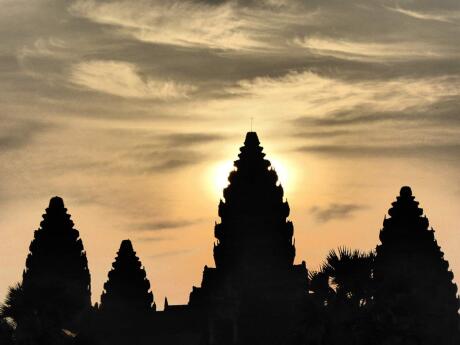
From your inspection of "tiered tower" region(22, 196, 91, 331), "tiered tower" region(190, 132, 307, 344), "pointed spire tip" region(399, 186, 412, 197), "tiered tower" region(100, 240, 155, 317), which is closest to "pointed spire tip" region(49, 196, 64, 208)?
"tiered tower" region(22, 196, 91, 331)

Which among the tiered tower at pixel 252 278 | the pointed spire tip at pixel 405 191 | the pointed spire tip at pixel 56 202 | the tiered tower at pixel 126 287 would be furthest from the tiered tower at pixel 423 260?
the pointed spire tip at pixel 56 202

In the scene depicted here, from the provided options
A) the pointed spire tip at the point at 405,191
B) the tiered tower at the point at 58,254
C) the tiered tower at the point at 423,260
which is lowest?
the tiered tower at the point at 423,260

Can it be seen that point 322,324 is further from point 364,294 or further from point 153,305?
point 153,305

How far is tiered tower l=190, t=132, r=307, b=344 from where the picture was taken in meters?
182

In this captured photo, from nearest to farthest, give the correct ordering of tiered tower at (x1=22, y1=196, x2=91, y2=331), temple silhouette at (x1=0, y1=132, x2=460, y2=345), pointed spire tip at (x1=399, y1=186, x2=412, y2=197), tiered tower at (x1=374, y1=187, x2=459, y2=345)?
tiered tower at (x1=374, y1=187, x2=459, y2=345) → temple silhouette at (x1=0, y1=132, x2=460, y2=345) → pointed spire tip at (x1=399, y1=186, x2=412, y2=197) → tiered tower at (x1=22, y1=196, x2=91, y2=331)

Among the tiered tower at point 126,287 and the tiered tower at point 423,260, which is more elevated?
the tiered tower at point 126,287

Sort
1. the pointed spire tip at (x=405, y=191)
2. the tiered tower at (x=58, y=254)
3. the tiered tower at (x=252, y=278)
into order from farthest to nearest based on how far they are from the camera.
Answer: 1. the tiered tower at (x=252, y=278)
2. the tiered tower at (x=58, y=254)
3. the pointed spire tip at (x=405, y=191)

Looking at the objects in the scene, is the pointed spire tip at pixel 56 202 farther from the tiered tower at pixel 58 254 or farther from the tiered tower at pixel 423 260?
the tiered tower at pixel 423 260

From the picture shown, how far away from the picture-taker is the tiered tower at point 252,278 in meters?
182

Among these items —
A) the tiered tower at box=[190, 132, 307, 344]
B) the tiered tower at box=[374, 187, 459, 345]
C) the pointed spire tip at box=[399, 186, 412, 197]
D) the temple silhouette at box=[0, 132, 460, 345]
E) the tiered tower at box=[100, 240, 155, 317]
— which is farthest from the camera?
the tiered tower at box=[100, 240, 155, 317]

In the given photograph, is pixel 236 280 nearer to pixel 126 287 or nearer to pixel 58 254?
pixel 126 287

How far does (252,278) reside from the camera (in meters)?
192

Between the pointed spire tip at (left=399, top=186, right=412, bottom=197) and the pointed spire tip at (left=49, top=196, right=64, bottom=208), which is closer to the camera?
the pointed spire tip at (left=399, top=186, right=412, bottom=197)

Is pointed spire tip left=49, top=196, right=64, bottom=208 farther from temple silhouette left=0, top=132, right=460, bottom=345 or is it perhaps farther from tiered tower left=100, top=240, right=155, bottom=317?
tiered tower left=100, top=240, right=155, bottom=317
